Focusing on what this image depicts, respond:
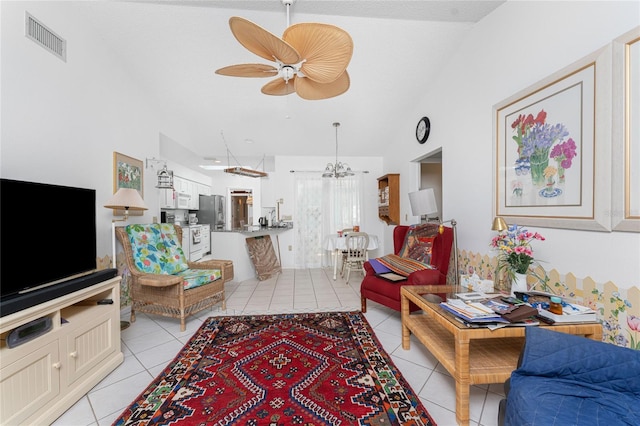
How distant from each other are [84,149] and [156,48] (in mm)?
1291

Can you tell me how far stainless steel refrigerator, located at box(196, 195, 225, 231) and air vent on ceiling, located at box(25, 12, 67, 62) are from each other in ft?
15.9

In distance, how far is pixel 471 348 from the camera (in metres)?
1.62

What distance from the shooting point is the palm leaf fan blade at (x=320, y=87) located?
6.30ft

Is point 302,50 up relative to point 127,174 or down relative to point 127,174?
up

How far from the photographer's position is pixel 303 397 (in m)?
1.54

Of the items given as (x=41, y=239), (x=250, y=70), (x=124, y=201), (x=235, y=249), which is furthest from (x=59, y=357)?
(x=235, y=249)

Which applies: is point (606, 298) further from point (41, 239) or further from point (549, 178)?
point (41, 239)

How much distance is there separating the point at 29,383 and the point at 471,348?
8.19 ft

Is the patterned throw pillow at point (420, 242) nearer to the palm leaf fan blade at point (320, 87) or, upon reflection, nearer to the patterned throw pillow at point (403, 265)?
the patterned throw pillow at point (403, 265)

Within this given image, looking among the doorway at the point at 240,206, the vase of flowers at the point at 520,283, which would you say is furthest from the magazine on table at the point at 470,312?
the doorway at the point at 240,206

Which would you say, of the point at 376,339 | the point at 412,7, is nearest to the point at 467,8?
the point at 412,7

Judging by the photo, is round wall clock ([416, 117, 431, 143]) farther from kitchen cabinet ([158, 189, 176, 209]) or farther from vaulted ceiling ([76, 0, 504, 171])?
kitchen cabinet ([158, 189, 176, 209])

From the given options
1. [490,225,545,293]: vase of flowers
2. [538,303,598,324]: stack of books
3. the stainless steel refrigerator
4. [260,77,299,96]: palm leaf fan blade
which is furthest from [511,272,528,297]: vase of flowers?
the stainless steel refrigerator

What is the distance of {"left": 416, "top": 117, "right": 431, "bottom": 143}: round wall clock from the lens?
3248mm
